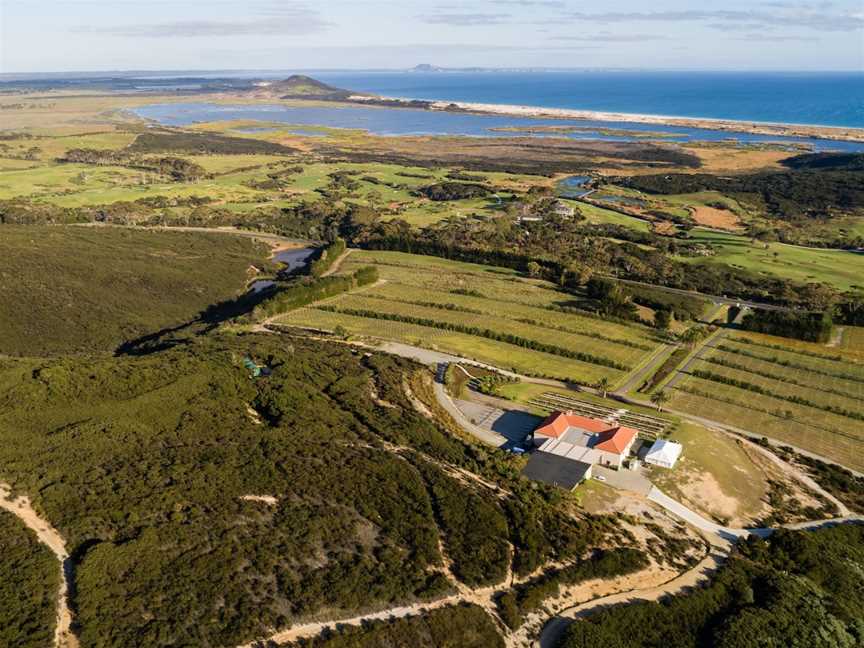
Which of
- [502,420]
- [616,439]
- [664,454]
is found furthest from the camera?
[502,420]

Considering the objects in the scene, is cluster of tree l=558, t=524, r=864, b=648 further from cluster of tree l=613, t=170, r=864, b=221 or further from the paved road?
cluster of tree l=613, t=170, r=864, b=221

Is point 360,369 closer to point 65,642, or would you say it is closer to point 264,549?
point 264,549

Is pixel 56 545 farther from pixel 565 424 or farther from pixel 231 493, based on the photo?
pixel 565 424

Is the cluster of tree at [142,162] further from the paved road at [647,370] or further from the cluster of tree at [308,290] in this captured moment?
the paved road at [647,370]

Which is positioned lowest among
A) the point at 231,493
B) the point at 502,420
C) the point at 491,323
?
the point at 502,420

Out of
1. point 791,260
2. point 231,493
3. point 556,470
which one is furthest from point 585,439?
point 791,260

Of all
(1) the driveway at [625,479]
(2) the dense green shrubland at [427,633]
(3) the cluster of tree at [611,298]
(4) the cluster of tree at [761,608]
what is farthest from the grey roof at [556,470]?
(3) the cluster of tree at [611,298]
